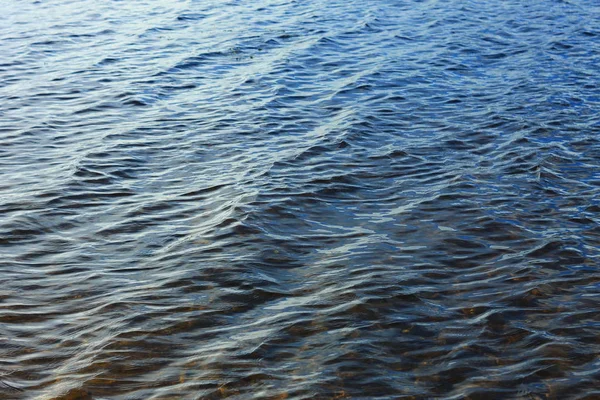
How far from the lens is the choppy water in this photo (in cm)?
652

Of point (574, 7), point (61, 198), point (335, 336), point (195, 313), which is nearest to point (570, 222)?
point (335, 336)

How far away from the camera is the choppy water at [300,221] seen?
6.52 metres

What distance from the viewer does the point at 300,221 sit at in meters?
9.16

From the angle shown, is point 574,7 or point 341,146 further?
point 574,7

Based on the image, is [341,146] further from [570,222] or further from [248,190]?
[570,222]

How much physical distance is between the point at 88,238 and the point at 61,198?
4.16 ft

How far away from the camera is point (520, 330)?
22.9 ft

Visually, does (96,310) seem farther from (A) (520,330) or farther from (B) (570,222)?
(B) (570,222)

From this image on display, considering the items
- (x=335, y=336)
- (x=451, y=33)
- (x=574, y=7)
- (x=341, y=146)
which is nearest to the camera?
(x=335, y=336)

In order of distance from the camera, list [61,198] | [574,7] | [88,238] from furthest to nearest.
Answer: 1. [574,7]
2. [61,198]
3. [88,238]

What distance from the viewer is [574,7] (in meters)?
21.5

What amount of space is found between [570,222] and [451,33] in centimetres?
1044

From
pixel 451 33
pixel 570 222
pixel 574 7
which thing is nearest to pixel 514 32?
pixel 451 33

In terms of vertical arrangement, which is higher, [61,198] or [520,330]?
[61,198]
